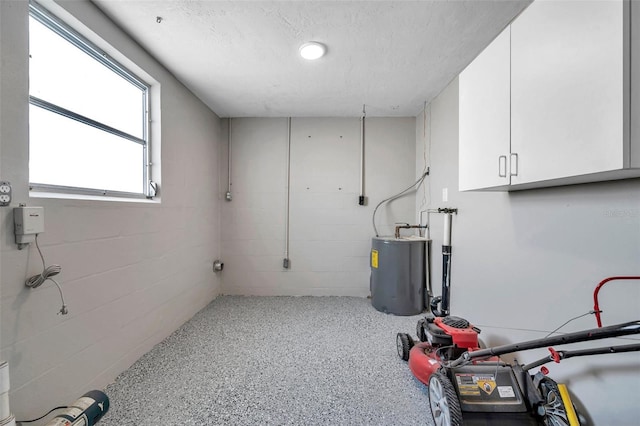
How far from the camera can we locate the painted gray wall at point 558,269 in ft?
3.22

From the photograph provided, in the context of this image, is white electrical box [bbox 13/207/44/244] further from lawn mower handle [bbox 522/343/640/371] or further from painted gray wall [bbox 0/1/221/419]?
lawn mower handle [bbox 522/343/640/371]

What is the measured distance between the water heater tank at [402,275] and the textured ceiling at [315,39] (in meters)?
1.66

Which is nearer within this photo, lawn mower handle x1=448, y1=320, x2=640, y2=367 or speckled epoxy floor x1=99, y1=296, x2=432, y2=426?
lawn mower handle x1=448, y1=320, x2=640, y2=367

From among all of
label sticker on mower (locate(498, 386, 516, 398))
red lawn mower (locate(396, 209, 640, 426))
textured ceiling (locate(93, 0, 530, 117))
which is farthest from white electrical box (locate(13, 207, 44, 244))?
label sticker on mower (locate(498, 386, 516, 398))

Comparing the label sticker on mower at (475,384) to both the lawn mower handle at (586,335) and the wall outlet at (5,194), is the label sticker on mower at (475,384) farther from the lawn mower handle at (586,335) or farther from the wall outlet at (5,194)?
the wall outlet at (5,194)

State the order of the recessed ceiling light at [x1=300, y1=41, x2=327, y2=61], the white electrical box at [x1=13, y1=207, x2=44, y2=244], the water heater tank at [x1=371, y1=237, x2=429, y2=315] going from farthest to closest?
the water heater tank at [x1=371, y1=237, x2=429, y2=315] < the recessed ceiling light at [x1=300, y1=41, x2=327, y2=61] < the white electrical box at [x1=13, y1=207, x2=44, y2=244]

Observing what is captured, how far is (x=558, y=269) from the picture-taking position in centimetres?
125

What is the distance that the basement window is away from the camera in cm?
124

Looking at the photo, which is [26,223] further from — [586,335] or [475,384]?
[586,335]

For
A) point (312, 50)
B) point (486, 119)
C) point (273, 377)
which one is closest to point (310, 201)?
point (312, 50)

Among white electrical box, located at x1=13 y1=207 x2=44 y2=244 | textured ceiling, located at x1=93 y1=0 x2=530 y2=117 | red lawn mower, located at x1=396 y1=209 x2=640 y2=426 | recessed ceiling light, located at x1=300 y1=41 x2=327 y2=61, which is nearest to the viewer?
red lawn mower, located at x1=396 y1=209 x2=640 y2=426

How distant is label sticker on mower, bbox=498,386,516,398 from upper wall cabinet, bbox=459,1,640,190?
96 cm

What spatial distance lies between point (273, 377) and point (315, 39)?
2378 mm

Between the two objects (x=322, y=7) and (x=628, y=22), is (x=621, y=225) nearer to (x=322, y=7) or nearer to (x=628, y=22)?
(x=628, y=22)
